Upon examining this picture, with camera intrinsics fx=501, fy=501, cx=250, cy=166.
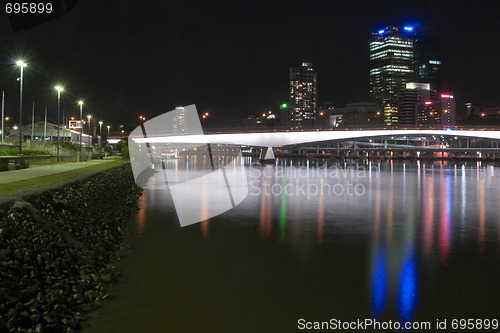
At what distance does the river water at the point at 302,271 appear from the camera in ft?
23.3

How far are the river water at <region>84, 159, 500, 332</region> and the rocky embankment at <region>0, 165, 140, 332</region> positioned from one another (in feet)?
1.34

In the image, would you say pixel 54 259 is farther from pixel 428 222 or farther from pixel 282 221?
pixel 428 222

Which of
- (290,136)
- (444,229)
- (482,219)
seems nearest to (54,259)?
(444,229)

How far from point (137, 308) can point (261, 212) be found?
11.0 metres

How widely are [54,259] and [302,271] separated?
4.57 metres

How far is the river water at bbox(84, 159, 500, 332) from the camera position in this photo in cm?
709

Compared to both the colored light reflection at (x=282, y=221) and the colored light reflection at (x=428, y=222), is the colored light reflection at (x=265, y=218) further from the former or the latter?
the colored light reflection at (x=428, y=222)

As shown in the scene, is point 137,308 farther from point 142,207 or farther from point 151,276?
point 142,207

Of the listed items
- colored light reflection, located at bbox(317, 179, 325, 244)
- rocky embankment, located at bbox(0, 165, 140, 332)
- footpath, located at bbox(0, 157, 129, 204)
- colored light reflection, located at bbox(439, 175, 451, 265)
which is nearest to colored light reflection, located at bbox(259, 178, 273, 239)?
colored light reflection, located at bbox(317, 179, 325, 244)

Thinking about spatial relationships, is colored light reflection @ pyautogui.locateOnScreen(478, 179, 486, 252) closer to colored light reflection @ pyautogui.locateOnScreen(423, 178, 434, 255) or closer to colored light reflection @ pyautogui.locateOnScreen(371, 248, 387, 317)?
colored light reflection @ pyautogui.locateOnScreen(423, 178, 434, 255)

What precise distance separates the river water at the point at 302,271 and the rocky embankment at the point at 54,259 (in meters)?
0.41

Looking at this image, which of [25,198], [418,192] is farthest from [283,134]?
[25,198]

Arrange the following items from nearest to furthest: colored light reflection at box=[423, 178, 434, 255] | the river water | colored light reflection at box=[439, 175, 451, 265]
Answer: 1. the river water
2. colored light reflection at box=[439, 175, 451, 265]
3. colored light reflection at box=[423, 178, 434, 255]

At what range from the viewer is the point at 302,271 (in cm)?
953
